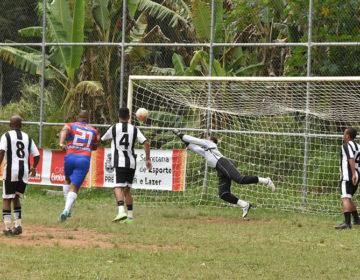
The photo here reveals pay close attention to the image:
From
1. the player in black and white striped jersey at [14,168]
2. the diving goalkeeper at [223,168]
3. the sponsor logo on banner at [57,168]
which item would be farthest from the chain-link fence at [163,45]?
the player in black and white striped jersey at [14,168]

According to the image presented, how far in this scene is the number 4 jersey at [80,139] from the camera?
11.9 m

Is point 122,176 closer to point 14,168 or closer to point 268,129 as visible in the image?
point 14,168

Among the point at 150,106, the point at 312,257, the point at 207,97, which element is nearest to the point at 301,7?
the point at 207,97

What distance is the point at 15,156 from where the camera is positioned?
1017 cm

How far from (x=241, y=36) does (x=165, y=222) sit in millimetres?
7760

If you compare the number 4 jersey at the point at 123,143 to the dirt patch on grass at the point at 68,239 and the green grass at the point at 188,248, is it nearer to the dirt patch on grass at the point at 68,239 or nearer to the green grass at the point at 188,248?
the green grass at the point at 188,248

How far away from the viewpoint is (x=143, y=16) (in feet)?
65.4

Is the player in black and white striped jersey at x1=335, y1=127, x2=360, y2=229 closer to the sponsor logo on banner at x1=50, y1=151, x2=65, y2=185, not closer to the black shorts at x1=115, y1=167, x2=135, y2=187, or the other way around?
the black shorts at x1=115, y1=167, x2=135, y2=187

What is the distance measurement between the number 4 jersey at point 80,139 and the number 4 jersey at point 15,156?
164 cm

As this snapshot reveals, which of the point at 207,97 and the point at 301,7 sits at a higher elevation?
the point at 301,7

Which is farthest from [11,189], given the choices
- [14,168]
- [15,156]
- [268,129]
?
[268,129]

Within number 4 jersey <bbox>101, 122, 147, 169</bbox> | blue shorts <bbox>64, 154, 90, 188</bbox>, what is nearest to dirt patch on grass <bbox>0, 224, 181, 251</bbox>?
blue shorts <bbox>64, 154, 90, 188</bbox>

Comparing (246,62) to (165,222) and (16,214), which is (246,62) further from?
(16,214)

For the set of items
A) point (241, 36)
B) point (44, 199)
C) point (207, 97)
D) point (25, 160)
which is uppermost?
point (241, 36)
